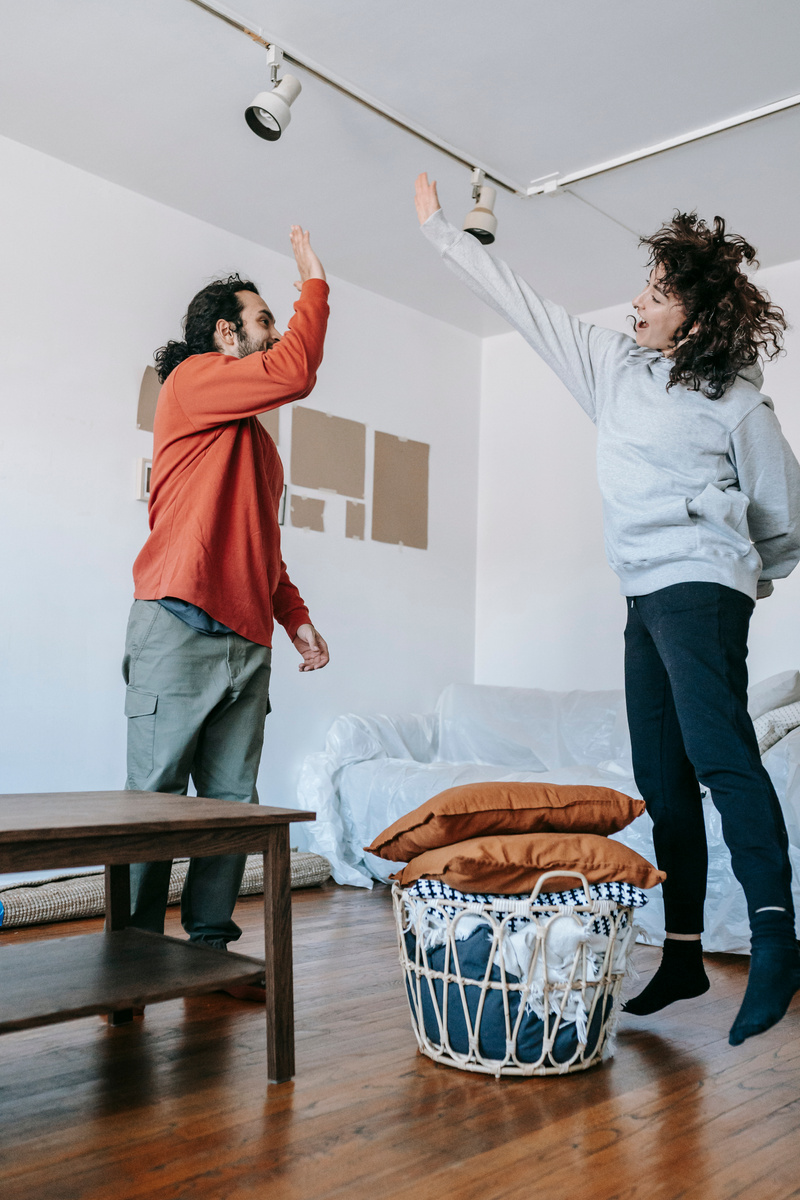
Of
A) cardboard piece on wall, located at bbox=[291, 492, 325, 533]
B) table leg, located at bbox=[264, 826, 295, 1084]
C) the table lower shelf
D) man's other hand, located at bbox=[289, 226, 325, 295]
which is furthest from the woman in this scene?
cardboard piece on wall, located at bbox=[291, 492, 325, 533]

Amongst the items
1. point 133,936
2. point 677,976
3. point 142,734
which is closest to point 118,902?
point 133,936

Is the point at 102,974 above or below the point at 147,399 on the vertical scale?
below

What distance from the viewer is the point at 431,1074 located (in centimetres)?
146

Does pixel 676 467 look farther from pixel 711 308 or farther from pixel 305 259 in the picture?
pixel 305 259

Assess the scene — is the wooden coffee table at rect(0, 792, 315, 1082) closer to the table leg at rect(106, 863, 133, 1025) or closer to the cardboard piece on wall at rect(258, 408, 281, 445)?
the table leg at rect(106, 863, 133, 1025)

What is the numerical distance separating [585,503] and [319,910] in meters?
2.20

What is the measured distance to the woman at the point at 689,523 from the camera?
1449mm

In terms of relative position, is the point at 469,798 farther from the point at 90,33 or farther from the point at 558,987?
the point at 90,33

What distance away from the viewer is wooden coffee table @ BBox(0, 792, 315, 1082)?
45.9 inches

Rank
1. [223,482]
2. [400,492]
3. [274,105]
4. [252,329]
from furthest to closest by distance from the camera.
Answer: [400,492] → [274,105] → [252,329] → [223,482]

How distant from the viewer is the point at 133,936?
162cm

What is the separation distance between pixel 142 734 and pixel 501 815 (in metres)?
0.70

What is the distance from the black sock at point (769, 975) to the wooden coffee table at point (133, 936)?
628 mm

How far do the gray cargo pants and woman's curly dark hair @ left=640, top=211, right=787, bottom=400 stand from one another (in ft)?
3.07
